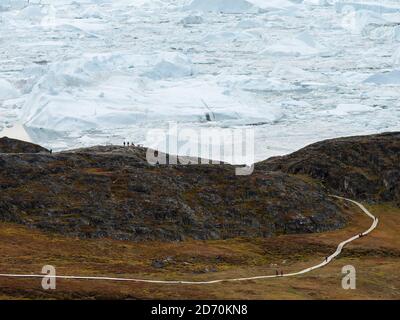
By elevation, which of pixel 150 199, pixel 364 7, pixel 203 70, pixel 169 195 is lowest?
pixel 203 70

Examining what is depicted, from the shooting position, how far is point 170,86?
122 m

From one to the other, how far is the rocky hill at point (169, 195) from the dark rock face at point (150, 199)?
0.07m

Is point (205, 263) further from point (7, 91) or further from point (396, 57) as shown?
point (396, 57)

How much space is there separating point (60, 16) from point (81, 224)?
139946 millimetres

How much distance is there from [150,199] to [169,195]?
6.17ft

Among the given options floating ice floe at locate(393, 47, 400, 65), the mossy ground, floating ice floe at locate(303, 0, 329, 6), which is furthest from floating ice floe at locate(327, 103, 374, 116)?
floating ice floe at locate(303, 0, 329, 6)

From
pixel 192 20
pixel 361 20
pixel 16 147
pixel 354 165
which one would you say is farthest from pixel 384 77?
pixel 16 147

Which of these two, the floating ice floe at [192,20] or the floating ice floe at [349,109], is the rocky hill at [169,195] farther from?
the floating ice floe at [192,20]

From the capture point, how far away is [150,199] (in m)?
60.1

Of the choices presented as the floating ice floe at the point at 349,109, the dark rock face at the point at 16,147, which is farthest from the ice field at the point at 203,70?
the dark rock face at the point at 16,147

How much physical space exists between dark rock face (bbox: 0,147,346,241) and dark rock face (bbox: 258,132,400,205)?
11.4 ft

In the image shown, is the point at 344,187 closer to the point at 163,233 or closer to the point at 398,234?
the point at 398,234

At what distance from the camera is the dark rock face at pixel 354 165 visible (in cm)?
7144

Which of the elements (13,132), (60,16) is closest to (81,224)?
(13,132)
